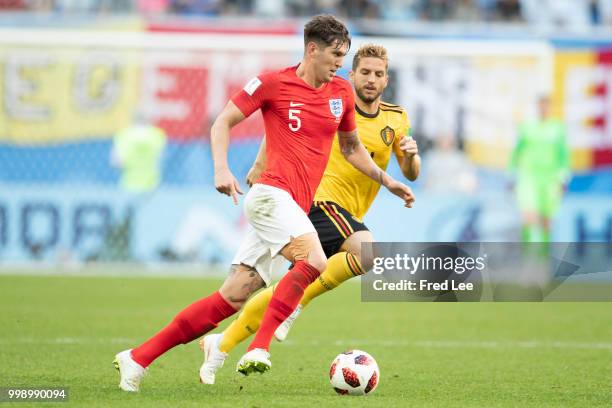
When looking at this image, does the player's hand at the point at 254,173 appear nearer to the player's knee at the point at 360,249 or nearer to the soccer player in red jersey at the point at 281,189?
the soccer player in red jersey at the point at 281,189

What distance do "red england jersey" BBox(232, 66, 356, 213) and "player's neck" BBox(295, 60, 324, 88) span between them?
0.09ft

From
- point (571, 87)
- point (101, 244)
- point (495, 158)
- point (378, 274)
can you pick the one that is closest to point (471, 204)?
point (495, 158)

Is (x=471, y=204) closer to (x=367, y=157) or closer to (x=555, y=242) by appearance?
(x=555, y=242)

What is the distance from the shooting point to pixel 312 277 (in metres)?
6.78

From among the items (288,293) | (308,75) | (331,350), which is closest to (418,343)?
(331,350)

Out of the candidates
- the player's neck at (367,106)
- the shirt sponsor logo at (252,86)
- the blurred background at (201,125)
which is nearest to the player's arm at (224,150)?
the shirt sponsor logo at (252,86)

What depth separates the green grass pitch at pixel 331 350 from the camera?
685 cm

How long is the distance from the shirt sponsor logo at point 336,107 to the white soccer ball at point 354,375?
147 cm

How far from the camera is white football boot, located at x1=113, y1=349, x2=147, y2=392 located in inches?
265

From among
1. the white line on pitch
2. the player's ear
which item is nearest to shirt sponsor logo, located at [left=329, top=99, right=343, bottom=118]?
the player's ear

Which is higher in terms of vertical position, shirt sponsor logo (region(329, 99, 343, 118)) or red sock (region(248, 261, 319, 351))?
shirt sponsor logo (region(329, 99, 343, 118))

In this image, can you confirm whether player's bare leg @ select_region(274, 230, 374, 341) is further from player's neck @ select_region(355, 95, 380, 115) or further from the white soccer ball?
the white soccer ball

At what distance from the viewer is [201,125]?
18125 mm

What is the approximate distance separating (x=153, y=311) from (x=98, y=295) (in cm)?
193
